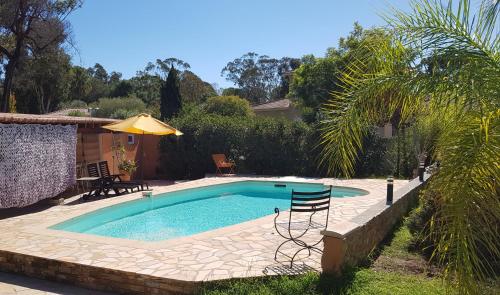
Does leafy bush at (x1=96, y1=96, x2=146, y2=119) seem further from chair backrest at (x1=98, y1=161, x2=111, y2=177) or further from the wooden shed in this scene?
chair backrest at (x1=98, y1=161, x2=111, y2=177)

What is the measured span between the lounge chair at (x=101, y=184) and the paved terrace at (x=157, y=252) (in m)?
3.40

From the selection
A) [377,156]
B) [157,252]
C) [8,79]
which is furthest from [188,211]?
[8,79]

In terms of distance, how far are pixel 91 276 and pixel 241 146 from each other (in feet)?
43.2

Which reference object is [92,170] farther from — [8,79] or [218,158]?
[8,79]

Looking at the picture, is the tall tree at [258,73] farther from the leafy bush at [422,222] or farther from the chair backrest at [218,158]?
the leafy bush at [422,222]

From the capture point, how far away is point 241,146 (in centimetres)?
1923

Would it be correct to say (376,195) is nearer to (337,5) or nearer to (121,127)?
(337,5)

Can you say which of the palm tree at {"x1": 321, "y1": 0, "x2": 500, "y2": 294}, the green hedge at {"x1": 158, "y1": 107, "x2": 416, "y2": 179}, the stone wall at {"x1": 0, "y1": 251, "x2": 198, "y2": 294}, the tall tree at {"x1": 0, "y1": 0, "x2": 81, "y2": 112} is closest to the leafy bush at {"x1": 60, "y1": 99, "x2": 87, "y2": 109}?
the tall tree at {"x1": 0, "y1": 0, "x2": 81, "y2": 112}

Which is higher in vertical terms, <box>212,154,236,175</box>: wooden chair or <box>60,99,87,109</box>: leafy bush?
<box>60,99,87,109</box>: leafy bush

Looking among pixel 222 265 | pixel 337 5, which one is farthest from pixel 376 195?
pixel 222 265

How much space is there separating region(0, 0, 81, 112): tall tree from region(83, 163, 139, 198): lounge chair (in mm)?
11937

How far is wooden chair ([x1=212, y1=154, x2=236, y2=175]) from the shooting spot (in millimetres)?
18578

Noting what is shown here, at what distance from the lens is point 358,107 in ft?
15.5

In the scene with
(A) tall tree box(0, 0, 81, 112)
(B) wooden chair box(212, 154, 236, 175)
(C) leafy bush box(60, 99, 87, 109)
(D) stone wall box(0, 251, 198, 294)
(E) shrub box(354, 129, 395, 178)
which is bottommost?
(D) stone wall box(0, 251, 198, 294)
